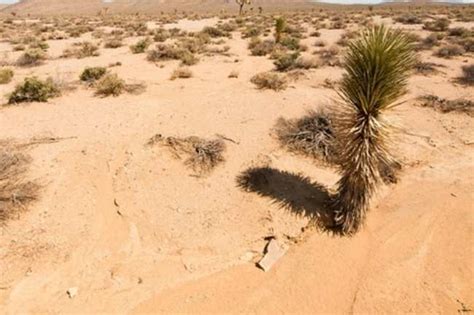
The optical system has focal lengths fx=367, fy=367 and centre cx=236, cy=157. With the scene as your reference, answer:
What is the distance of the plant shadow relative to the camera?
17.8ft

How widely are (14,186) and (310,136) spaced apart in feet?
16.4

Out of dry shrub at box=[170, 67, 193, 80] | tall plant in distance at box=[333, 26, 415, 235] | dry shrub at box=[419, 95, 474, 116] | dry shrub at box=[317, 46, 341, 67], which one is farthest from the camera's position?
dry shrub at box=[317, 46, 341, 67]

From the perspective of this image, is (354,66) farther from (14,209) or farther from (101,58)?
(101,58)

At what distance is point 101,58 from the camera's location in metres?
14.4

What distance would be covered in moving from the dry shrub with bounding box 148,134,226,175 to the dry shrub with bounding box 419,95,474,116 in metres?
5.59

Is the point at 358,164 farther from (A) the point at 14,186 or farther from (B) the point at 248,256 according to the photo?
(A) the point at 14,186

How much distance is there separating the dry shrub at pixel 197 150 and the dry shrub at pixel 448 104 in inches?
220

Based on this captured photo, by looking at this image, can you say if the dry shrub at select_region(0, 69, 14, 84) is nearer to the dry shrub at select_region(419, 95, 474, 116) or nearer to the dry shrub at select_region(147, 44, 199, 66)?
the dry shrub at select_region(147, 44, 199, 66)

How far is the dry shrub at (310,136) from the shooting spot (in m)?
6.71

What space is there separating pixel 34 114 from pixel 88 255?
4.84m

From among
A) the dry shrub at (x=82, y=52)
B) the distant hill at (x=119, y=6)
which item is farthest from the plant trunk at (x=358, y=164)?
the distant hill at (x=119, y=6)

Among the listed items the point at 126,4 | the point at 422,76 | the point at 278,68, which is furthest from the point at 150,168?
the point at 126,4

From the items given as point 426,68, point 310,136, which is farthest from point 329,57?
point 310,136

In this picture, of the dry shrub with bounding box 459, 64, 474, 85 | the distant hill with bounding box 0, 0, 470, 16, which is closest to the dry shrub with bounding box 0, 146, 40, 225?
the dry shrub with bounding box 459, 64, 474, 85
